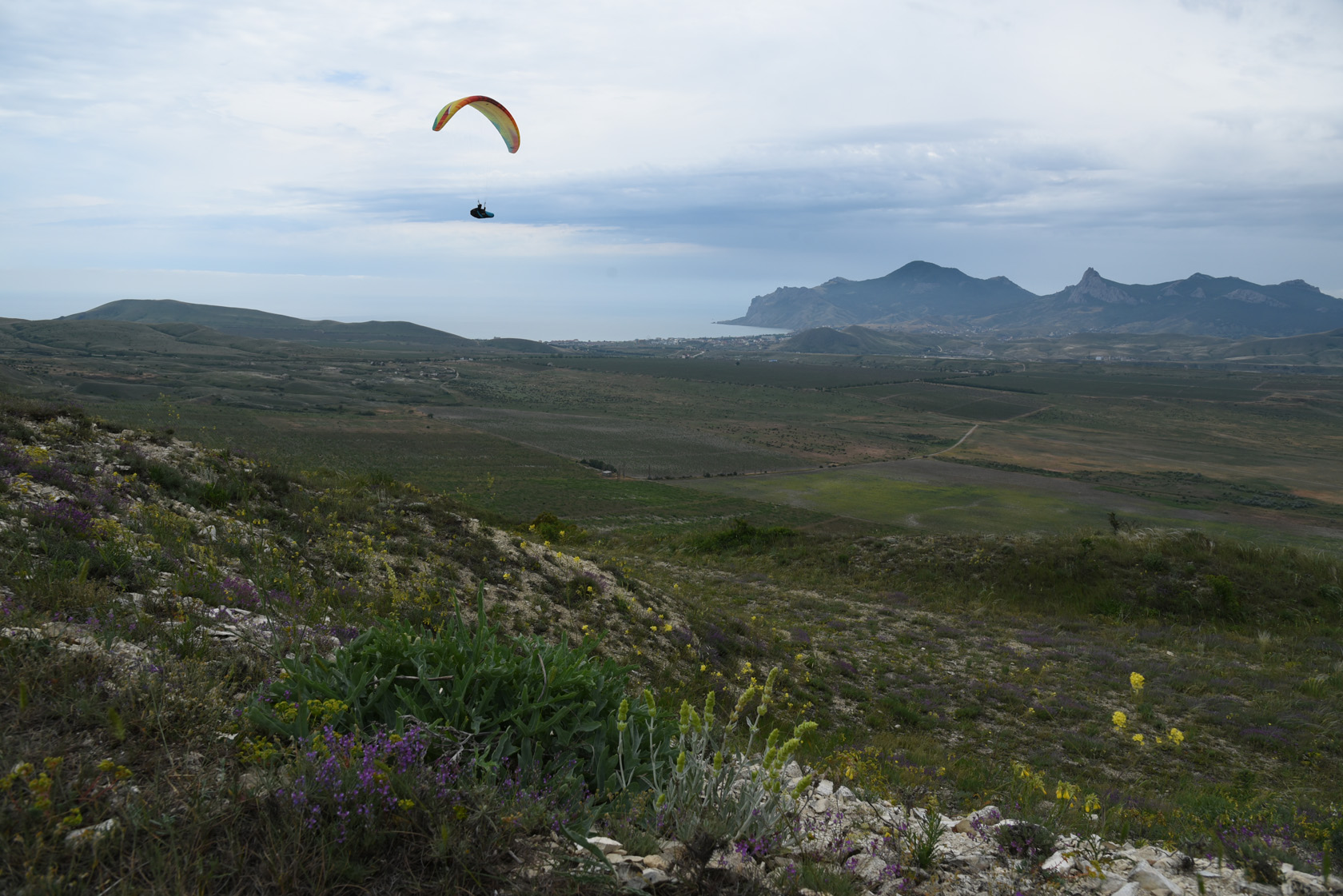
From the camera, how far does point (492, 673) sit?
395cm

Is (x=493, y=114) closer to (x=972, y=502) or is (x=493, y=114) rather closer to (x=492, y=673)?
(x=492, y=673)

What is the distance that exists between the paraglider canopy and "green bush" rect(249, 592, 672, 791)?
15296mm

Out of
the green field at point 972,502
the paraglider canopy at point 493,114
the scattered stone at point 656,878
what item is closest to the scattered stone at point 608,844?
the scattered stone at point 656,878

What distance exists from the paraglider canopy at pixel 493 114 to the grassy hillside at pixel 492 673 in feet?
31.4

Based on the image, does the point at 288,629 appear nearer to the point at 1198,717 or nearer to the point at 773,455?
the point at 1198,717

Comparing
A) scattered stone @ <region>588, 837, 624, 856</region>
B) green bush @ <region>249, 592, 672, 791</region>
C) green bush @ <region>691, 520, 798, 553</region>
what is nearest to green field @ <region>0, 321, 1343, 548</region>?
green bush @ <region>691, 520, 798, 553</region>

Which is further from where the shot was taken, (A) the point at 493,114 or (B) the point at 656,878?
(A) the point at 493,114

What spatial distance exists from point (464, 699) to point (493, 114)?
1788 centimetres

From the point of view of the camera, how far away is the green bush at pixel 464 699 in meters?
3.56

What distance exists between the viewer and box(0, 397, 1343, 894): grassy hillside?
2768 mm

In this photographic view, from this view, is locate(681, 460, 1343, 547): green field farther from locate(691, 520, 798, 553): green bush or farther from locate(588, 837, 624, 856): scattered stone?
locate(588, 837, 624, 856): scattered stone

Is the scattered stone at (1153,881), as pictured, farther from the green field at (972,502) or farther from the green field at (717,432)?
the green field at (972,502)

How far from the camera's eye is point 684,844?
3.05 metres

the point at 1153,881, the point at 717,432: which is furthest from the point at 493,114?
the point at 717,432
